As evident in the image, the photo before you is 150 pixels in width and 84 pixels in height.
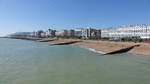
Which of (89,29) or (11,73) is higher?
(89,29)

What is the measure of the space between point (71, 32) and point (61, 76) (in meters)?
150

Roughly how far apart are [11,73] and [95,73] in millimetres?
9356

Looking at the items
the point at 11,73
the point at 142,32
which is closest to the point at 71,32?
the point at 142,32

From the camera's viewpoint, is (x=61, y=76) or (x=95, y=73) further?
(x=95, y=73)

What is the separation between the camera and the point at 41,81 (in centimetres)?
1611

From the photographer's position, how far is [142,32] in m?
83.9

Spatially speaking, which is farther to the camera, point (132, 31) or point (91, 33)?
point (91, 33)

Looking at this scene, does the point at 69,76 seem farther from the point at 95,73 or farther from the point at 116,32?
the point at 116,32

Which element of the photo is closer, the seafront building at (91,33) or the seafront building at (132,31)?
the seafront building at (132,31)

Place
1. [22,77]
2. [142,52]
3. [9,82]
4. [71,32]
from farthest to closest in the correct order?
[71,32], [142,52], [22,77], [9,82]

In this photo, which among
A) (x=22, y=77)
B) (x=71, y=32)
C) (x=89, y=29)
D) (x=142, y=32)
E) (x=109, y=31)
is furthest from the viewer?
(x=71, y=32)

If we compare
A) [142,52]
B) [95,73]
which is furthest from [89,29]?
[95,73]

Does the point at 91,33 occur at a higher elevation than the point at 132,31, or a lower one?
lower

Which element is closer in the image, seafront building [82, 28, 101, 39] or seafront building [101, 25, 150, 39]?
seafront building [101, 25, 150, 39]
